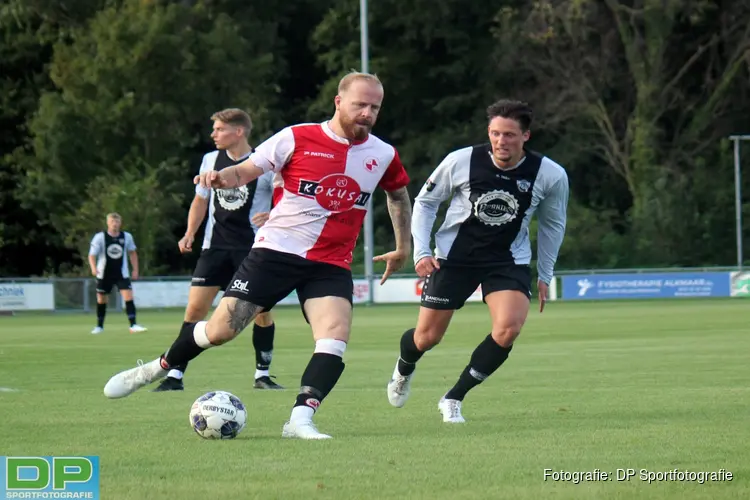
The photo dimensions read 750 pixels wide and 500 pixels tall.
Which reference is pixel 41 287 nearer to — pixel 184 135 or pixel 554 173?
pixel 184 135

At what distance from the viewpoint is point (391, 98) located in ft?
186

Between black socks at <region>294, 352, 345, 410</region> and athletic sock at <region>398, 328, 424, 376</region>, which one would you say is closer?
black socks at <region>294, 352, 345, 410</region>

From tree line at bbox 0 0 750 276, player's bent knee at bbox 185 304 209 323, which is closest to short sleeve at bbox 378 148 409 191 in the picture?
player's bent knee at bbox 185 304 209 323

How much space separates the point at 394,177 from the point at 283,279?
95 cm

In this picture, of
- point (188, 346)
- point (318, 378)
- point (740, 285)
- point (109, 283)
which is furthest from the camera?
point (740, 285)

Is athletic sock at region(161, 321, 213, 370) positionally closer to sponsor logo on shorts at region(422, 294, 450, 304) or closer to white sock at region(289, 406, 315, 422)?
white sock at region(289, 406, 315, 422)

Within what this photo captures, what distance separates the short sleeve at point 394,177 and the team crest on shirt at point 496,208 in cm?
92

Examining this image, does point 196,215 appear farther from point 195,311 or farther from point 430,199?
point 430,199

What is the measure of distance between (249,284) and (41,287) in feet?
101

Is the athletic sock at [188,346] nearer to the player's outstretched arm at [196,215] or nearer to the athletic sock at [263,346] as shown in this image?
the athletic sock at [263,346]

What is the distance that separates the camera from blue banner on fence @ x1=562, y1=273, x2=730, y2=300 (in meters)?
41.2

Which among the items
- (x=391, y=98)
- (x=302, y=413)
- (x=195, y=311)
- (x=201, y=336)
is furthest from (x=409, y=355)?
(x=391, y=98)
